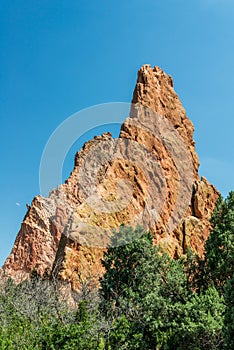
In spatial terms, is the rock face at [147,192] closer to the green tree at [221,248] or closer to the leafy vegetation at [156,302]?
the leafy vegetation at [156,302]

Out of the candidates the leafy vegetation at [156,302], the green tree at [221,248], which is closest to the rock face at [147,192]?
the leafy vegetation at [156,302]

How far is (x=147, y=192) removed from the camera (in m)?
46.3

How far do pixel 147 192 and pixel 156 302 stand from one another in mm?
28477

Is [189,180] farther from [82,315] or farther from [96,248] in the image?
[82,315]

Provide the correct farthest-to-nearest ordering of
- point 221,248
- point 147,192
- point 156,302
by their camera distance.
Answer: point 147,192, point 221,248, point 156,302

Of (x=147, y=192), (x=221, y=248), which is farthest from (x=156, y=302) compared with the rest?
(x=147, y=192)

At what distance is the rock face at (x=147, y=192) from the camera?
1558 inches

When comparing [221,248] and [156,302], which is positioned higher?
[221,248]

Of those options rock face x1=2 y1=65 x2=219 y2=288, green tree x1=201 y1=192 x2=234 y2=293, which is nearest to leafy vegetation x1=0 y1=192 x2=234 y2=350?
green tree x1=201 y1=192 x2=234 y2=293

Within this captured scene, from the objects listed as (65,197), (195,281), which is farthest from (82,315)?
(65,197)

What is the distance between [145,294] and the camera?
758 inches

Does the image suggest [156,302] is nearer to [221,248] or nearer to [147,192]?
[221,248]

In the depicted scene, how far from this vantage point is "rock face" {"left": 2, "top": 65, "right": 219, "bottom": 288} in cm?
3956

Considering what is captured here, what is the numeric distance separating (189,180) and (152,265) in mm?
31787
